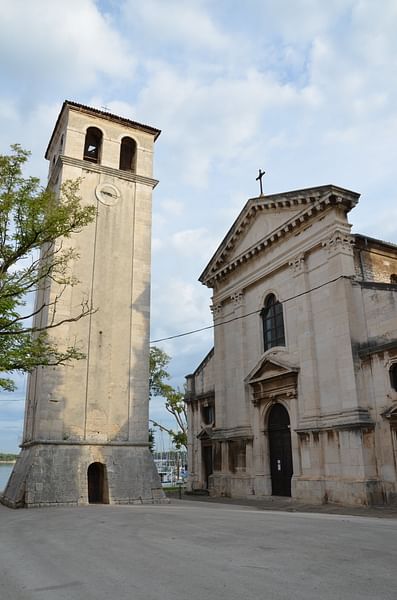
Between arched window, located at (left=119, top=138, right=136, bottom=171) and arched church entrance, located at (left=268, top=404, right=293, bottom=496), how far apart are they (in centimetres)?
1387

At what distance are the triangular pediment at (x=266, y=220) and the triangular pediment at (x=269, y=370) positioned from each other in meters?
5.37

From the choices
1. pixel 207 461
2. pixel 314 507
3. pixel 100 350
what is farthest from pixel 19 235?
pixel 207 461

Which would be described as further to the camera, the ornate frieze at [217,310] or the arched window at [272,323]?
the ornate frieze at [217,310]

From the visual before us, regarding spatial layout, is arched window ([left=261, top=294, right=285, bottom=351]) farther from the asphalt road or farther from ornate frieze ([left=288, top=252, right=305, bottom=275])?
the asphalt road

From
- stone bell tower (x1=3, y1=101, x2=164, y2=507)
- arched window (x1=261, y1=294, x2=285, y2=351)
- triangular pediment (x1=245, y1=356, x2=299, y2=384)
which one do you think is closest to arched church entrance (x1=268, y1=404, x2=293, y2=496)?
triangular pediment (x1=245, y1=356, x2=299, y2=384)

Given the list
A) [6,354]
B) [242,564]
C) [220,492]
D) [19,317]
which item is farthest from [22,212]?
[220,492]

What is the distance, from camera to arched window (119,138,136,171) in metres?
24.8

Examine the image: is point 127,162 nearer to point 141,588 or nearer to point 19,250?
point 19,250

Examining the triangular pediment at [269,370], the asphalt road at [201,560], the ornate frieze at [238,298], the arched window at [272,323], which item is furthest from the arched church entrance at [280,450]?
the asphalt road at [201,560]

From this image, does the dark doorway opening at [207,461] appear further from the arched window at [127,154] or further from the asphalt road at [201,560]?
the arched window at [127,154]

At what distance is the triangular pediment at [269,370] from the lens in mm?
19995

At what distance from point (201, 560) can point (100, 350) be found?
559 inches

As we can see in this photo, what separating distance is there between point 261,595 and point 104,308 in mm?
16794

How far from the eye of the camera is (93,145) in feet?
83.0
